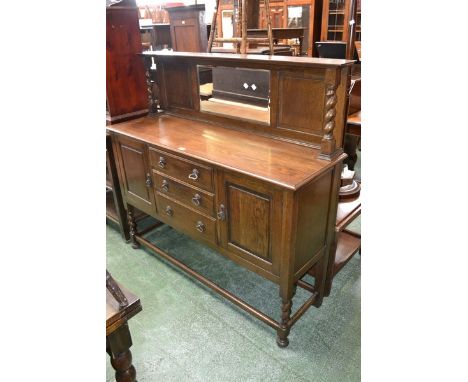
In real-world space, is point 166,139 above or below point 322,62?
below

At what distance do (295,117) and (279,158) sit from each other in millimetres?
286

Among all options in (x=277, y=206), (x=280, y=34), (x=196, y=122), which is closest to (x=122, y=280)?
(x=196, y=122)

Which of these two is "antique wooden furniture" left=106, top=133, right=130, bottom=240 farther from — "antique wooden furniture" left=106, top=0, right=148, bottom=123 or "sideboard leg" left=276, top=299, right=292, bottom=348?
"sideboard leg" left=276, top=299, right=292, bottom=348

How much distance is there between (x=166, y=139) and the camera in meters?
1.99

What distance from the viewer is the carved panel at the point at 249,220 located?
159cm

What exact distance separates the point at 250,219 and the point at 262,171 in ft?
0.86

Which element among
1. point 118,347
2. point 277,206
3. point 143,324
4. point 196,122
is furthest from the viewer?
point 196,122

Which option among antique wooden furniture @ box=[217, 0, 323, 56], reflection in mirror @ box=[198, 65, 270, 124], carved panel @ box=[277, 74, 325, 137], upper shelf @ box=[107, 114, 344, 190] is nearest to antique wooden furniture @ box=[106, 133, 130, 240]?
upper shelf @ box=[107, 114, 344, 190]

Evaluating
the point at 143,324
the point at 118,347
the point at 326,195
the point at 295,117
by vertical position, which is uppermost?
the point at 295,117

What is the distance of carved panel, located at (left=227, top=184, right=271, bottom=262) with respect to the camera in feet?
5.20

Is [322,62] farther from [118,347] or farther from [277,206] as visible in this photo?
[118,347]

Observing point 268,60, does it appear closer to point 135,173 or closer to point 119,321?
point 135,173

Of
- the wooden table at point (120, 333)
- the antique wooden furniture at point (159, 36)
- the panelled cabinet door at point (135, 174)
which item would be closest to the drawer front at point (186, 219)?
the panelled cabinet door at point (135, 174)

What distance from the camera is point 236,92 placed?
2.07 meters
